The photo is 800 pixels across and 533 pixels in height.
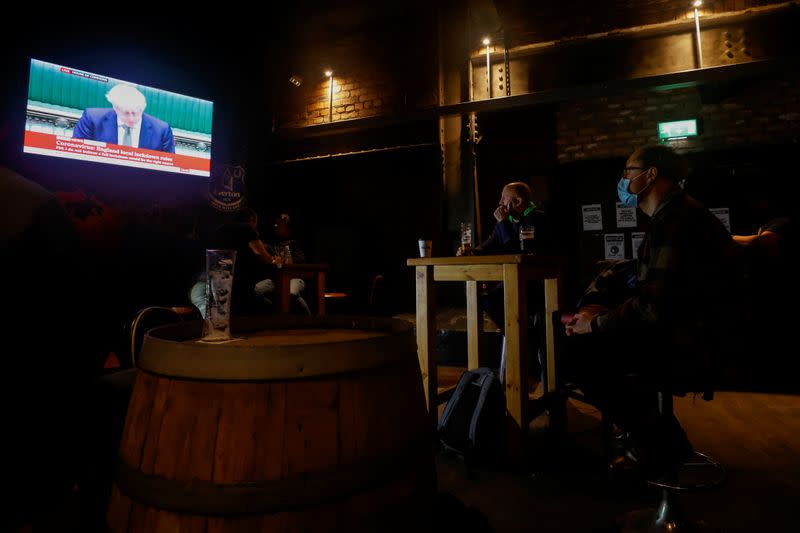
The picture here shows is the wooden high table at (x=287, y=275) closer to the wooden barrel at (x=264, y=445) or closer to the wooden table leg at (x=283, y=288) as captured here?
the wooden table leg at (x=283, y=288)

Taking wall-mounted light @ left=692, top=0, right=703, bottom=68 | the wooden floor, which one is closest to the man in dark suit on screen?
the wooden floor

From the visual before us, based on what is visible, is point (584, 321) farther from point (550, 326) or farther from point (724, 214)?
point (724, 214)

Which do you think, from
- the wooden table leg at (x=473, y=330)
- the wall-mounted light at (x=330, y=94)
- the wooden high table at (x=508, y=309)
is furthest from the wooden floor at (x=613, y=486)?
the wall-mounted light at (x=330, y=94)

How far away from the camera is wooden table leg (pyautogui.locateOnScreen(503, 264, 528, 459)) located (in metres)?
2.07

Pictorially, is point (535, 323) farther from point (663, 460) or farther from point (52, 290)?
point (52, 290)

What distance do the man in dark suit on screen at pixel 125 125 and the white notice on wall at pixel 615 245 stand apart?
5267 millimetres

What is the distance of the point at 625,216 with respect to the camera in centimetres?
511

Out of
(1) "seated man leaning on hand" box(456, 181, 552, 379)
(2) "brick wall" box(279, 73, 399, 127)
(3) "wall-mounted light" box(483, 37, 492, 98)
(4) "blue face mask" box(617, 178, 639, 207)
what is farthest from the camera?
(2) "brick wall" box(279, 73, 399, 127)

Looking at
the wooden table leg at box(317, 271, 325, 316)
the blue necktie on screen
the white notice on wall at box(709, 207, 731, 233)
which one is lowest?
the wooden table leg at box(317, 271, 325, 316)

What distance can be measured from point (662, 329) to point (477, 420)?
92 centimetres

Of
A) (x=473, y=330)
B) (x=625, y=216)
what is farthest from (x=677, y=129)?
(x=473, y=330)

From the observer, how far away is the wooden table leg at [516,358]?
2.07 metres

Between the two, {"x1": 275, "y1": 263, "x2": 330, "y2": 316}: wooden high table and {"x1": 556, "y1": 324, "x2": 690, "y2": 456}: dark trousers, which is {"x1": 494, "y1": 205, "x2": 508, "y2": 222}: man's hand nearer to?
{"x1": 556, "y1": 324, "x2": 690, "y2": 456}: dark trousers

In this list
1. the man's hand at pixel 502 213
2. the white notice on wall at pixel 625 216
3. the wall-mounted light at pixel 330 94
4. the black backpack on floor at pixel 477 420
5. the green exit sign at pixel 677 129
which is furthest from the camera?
the wall-mounted light at pixel 330 94
